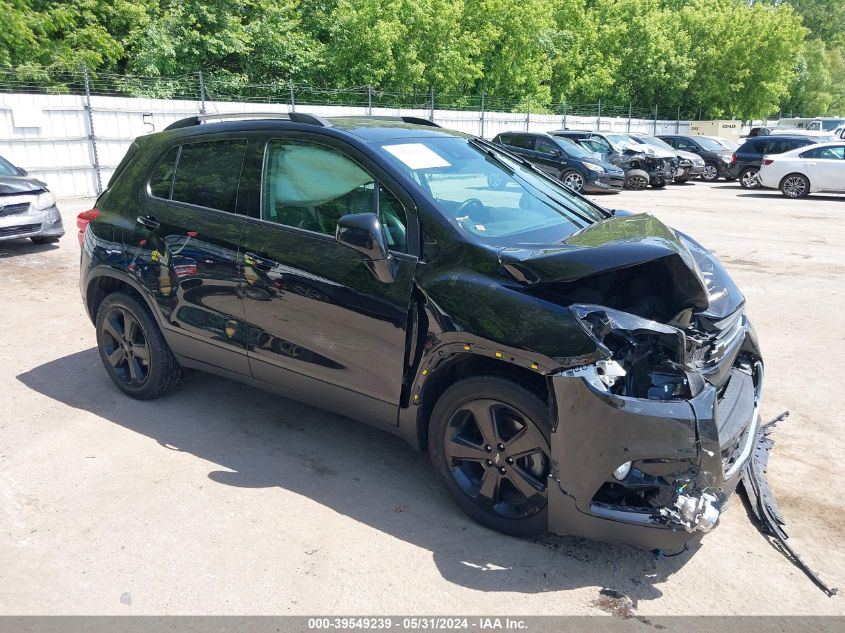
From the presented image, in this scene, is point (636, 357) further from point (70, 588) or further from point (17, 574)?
point (17, 574)

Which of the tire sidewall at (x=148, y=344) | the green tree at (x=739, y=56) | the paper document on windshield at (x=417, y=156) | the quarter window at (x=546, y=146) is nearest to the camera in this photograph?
the paper document on windshield at (x=417, y=156)

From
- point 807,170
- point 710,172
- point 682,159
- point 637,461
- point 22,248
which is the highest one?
point 637,461

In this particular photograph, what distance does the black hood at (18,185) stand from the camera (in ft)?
30.6

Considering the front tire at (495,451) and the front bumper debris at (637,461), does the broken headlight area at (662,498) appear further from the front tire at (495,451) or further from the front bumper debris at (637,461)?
the front tire at (495,451)

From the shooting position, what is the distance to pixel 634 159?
19.7 m

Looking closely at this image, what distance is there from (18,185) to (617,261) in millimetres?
9421

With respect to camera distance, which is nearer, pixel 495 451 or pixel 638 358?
pixel 638 358

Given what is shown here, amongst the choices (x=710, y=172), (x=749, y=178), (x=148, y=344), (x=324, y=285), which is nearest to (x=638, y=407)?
(x=324, y=285)

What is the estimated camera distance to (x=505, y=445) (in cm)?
310

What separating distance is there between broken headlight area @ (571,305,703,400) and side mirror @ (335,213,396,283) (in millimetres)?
990

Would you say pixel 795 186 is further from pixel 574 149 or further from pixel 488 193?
pixel 488 193

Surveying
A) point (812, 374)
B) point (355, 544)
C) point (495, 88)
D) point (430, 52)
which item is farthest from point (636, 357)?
point (495, 88)

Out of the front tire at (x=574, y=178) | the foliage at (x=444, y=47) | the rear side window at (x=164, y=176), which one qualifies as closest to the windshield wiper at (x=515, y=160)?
the rear side window at (x=164, y=176)

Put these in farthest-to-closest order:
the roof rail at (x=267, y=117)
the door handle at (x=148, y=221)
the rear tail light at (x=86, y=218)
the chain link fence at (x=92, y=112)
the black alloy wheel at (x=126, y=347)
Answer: the chain link fence at (x=92, y=112) → the rear tail light at (x=86, y=218) → the black alloy wheel at (x=126, y=347) → the door handle at (x=148, y=221) → the roof rail at (x=267, y=117)
